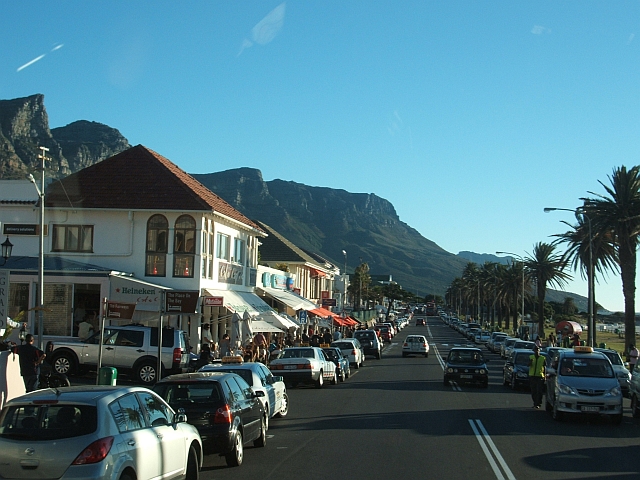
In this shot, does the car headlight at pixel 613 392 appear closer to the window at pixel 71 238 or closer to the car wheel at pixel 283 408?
the car wheel at pixel 283 408

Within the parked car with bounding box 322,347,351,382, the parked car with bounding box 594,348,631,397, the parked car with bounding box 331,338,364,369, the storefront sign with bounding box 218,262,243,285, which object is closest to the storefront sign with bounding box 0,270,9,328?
the parked car with bounding box 322,347,351,382

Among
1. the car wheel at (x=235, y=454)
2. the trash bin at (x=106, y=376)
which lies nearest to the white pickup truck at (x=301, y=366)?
the trash bin at (x=106, y=376)

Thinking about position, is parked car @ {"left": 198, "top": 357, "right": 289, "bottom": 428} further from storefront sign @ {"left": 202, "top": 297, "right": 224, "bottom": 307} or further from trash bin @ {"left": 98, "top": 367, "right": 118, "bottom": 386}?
storefront sign @ {"left": 202, "top": 297, "right": 224, "bottom": 307}

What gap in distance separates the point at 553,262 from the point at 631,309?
99.8 feet

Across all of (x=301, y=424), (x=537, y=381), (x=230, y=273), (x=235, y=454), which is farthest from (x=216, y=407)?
(x=230, y=273)

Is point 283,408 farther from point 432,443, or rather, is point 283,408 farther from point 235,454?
point 235,454

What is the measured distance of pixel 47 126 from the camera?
142 meters

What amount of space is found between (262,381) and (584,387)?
24.5 feet

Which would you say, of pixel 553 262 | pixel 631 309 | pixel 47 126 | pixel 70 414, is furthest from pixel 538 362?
pixel 47 126

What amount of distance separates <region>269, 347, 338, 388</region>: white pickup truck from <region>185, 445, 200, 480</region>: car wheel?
54.6ft

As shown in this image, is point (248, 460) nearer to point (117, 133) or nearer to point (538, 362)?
point (538, 362)

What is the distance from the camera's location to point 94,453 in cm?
771

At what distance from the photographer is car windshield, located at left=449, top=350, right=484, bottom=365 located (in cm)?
2903

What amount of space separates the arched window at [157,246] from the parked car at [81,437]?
24.5 m
